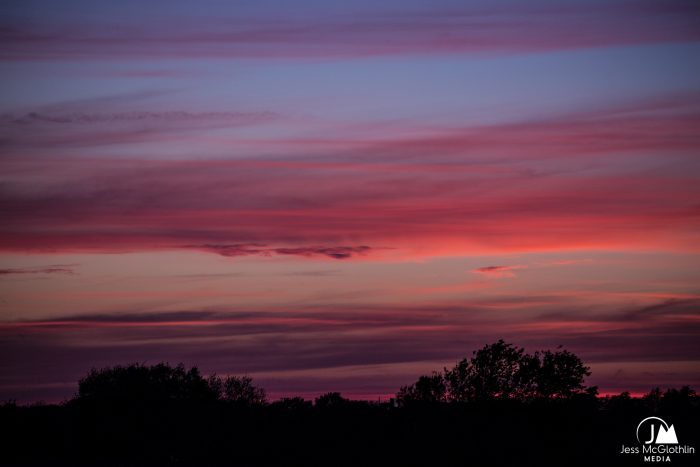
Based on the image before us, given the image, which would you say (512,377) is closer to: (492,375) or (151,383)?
(492,375)

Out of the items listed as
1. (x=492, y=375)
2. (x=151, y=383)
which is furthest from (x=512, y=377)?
(x=151, y=383)

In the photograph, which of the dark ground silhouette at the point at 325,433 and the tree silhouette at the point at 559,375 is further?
the tree silhouette at the point at 559,375

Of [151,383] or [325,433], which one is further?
[151,383]

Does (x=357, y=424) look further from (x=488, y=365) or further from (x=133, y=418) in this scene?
(x=488, y=365)

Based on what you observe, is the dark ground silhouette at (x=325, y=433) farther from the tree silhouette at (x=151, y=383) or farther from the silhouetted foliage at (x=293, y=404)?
the tree silhouette at (x=151, y=383)

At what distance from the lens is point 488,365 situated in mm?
79750

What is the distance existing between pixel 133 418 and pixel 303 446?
14358 mm

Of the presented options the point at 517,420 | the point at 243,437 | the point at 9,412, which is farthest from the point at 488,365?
the point at 9,412

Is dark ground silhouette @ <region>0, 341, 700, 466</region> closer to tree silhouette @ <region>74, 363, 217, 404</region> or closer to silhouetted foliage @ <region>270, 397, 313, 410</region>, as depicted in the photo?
silhouetted foliage @ <region>270, 397, 313, 410</region>

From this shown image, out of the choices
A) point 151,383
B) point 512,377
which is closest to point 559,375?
point 512,377

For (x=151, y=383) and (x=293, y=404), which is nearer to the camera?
(x=293, y=404)

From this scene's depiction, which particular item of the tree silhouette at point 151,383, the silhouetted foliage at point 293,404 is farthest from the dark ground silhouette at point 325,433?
the tree silhouette at point 151,383

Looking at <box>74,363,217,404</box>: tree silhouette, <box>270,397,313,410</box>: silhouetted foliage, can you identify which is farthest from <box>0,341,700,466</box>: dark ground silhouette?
<box>74,363,217,404</box>: tree silhouette

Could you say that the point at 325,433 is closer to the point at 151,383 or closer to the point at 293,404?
the point at 293,404
